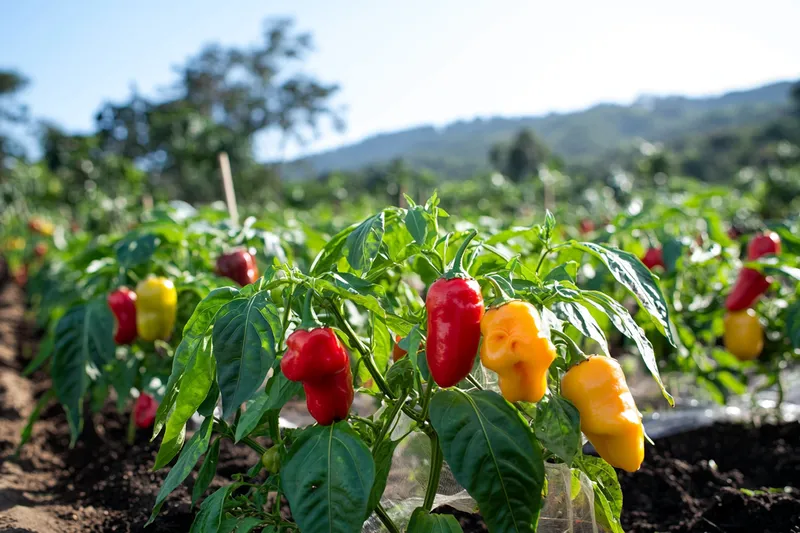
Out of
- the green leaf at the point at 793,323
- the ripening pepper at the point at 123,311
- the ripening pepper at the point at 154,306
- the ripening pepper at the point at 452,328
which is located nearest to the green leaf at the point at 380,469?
the ripening pepper at the point at 452,328

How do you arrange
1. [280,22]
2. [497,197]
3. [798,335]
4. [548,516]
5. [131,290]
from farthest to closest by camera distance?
[280,22] → [497,197] → [131,290] → [798,335] → [548,516]

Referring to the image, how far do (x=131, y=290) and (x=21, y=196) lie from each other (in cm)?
1106

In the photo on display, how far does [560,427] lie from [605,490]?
0.37m

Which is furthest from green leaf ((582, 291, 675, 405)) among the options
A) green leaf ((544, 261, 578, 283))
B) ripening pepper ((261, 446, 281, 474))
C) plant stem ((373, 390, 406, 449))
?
ripening pepper ((261, 446, 281, 474))

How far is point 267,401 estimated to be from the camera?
124cm

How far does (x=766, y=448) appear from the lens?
261 cm

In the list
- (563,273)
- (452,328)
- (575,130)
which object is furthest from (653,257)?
(575,130)

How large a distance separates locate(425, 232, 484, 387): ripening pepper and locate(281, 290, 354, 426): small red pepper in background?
0.17m

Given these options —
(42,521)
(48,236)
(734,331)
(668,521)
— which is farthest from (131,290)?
(48,236)

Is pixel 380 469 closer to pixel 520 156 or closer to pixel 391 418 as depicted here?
pixel 391 418

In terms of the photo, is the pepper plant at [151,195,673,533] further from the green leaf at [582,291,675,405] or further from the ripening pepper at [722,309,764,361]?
the ripening pepper at [722,309,764,361]

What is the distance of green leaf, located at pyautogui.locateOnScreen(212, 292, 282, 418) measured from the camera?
1168 millimetres

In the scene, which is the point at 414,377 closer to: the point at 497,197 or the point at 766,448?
the point at 766,448

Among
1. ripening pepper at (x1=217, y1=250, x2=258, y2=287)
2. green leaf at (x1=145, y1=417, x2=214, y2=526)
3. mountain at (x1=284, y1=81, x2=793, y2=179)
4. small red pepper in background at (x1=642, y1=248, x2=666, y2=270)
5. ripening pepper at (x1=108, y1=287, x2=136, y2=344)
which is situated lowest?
green leaf at (x1=145, y1=417, x2=214, y2=526)
